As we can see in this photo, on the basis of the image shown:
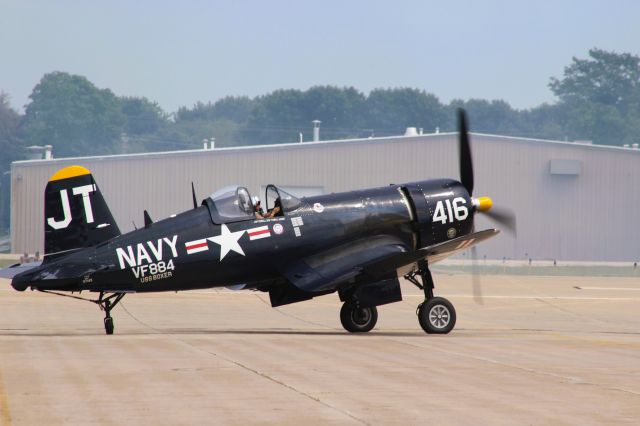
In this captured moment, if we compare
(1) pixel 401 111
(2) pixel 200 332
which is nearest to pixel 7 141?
(1) pixel 401 111

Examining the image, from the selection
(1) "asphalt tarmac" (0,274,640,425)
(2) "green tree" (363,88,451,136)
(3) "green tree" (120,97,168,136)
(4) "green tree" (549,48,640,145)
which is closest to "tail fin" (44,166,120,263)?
(1) "asphalt tarmac" (0,274,640,425)

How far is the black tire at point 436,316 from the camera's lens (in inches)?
744

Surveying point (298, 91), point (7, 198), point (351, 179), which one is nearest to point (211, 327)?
point (351, 179)

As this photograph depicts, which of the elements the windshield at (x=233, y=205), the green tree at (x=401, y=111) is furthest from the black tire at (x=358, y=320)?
the green tree at (x=401, y=111)

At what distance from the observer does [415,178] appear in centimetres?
5247

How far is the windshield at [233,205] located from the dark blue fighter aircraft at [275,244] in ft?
0.05

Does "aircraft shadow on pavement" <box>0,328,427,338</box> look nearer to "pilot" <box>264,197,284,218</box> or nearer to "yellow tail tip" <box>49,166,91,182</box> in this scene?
"pilot" <box>264,197,284,218</box>

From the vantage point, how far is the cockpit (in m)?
18.3

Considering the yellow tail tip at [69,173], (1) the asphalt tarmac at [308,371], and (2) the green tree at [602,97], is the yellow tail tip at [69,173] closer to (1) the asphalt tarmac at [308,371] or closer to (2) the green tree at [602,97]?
(1) the asphalt tarmac at [308,371]

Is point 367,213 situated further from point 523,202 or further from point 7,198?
point 7,198

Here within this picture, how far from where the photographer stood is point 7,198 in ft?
401

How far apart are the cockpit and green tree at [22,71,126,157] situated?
14493 cm

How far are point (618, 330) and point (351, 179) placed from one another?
3100cm

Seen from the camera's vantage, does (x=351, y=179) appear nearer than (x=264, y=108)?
Yes
